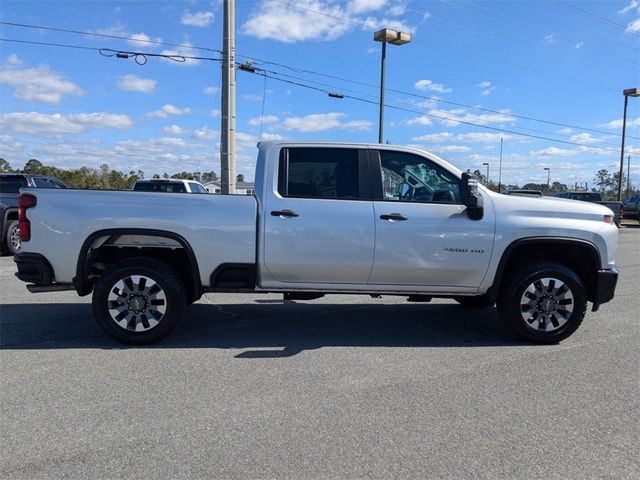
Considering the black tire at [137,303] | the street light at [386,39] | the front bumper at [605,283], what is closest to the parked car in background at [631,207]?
Answer: the street light at [386,39]

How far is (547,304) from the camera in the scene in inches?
208

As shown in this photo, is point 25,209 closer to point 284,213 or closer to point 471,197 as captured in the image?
point 284,213

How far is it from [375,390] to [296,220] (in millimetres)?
1855

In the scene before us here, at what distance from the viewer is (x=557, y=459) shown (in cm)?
309

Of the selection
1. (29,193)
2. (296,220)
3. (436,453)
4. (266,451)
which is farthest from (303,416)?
(29,193)

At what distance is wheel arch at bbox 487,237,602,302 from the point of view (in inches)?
207

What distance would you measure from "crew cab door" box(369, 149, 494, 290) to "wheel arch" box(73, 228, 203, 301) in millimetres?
1845

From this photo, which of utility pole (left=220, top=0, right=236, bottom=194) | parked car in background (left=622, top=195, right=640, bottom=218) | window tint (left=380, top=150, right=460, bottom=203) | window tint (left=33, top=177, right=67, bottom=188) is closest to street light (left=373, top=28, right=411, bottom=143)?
utility pole (left=220, top=0, right=236, bottom=194)

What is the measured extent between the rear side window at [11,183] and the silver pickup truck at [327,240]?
8.25 metres

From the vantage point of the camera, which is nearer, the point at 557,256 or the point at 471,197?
the point at 471,197

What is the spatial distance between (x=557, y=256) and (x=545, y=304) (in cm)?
68

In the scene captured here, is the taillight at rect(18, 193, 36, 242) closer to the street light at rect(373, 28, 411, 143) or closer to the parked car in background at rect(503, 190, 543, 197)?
the parked car in background at rect(503, 190, 543, 197)

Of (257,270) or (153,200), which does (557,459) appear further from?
(153,200)

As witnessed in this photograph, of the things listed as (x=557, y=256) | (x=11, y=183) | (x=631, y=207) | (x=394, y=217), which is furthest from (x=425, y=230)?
(x=631, y=207)
